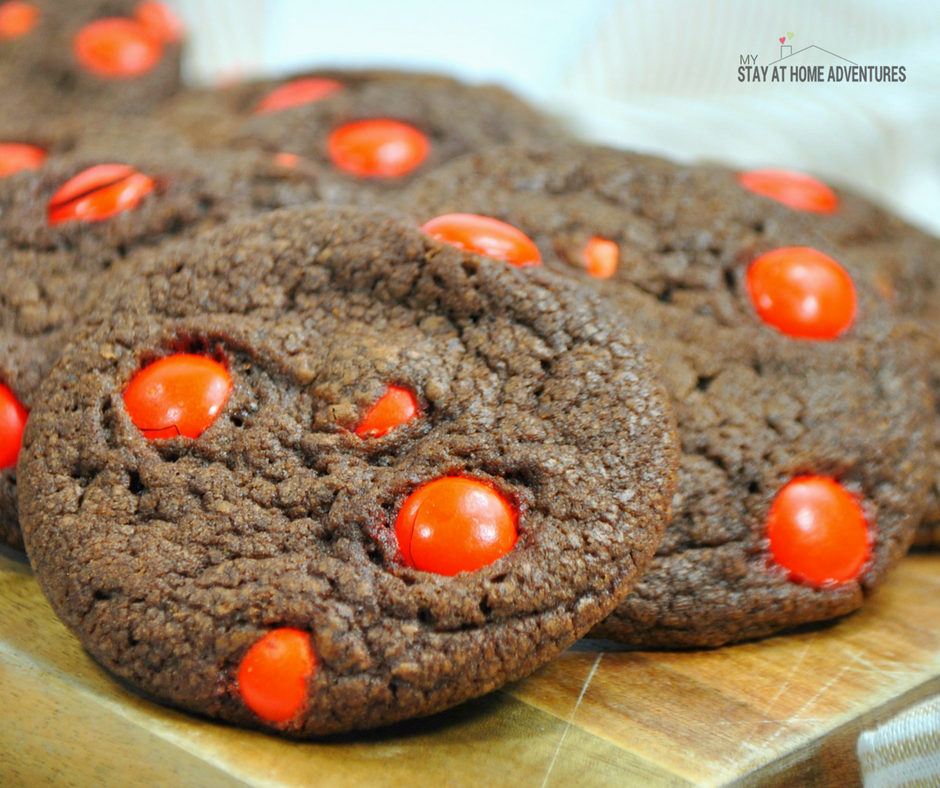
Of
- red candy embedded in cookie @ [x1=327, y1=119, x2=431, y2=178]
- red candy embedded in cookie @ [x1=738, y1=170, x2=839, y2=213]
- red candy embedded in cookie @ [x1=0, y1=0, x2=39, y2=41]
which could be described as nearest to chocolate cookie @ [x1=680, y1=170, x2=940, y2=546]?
red candy embedded in cookie @ [x1=738, y1=170, x2=839, y2=213]

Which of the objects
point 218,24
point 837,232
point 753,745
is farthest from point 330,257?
point 218,24

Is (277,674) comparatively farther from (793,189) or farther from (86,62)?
(86,62)

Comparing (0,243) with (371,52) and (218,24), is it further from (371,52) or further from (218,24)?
(218,24)

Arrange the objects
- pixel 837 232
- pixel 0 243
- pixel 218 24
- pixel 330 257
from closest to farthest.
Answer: pixel 330 257 → pixel 0 243 → pixel 837 232 → pixel 218 24

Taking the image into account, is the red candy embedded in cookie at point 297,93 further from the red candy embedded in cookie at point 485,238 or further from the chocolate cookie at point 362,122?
the red candy embedded in cookie at point 485,238

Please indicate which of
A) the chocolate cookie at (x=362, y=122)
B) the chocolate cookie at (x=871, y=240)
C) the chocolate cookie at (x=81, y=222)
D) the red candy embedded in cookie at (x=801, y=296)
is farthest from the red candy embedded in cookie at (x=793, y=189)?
the chocolate cookie at (x=81, y=222)
